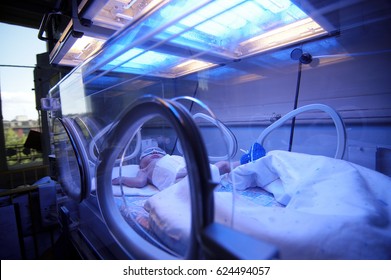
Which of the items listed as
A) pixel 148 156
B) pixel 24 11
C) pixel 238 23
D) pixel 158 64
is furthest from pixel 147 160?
pixel 24 11

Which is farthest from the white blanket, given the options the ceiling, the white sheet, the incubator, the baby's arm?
the ceiling

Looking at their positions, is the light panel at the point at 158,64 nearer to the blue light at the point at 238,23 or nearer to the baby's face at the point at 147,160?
the blue light at the point at 238,23

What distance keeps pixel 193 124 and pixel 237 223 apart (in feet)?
1.01

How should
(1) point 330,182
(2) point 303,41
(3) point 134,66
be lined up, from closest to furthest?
(1) point 330,182 < (2) point 303,41 < (3) point 134,66

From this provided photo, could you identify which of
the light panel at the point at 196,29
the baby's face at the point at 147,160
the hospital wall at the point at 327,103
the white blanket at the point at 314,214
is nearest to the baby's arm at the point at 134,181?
the baby's face at the point at 147,160

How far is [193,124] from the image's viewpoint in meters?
0.47

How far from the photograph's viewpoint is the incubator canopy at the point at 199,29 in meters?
0.69

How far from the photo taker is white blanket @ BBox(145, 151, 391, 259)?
18.9 inches

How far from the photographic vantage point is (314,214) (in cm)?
61

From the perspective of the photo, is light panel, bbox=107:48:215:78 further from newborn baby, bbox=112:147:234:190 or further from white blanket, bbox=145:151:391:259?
white blanket, bbox=145:151:391:259

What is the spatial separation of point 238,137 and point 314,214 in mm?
1545

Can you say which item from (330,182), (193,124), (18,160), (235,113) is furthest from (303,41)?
(18,160)

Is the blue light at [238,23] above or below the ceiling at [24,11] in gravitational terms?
below
